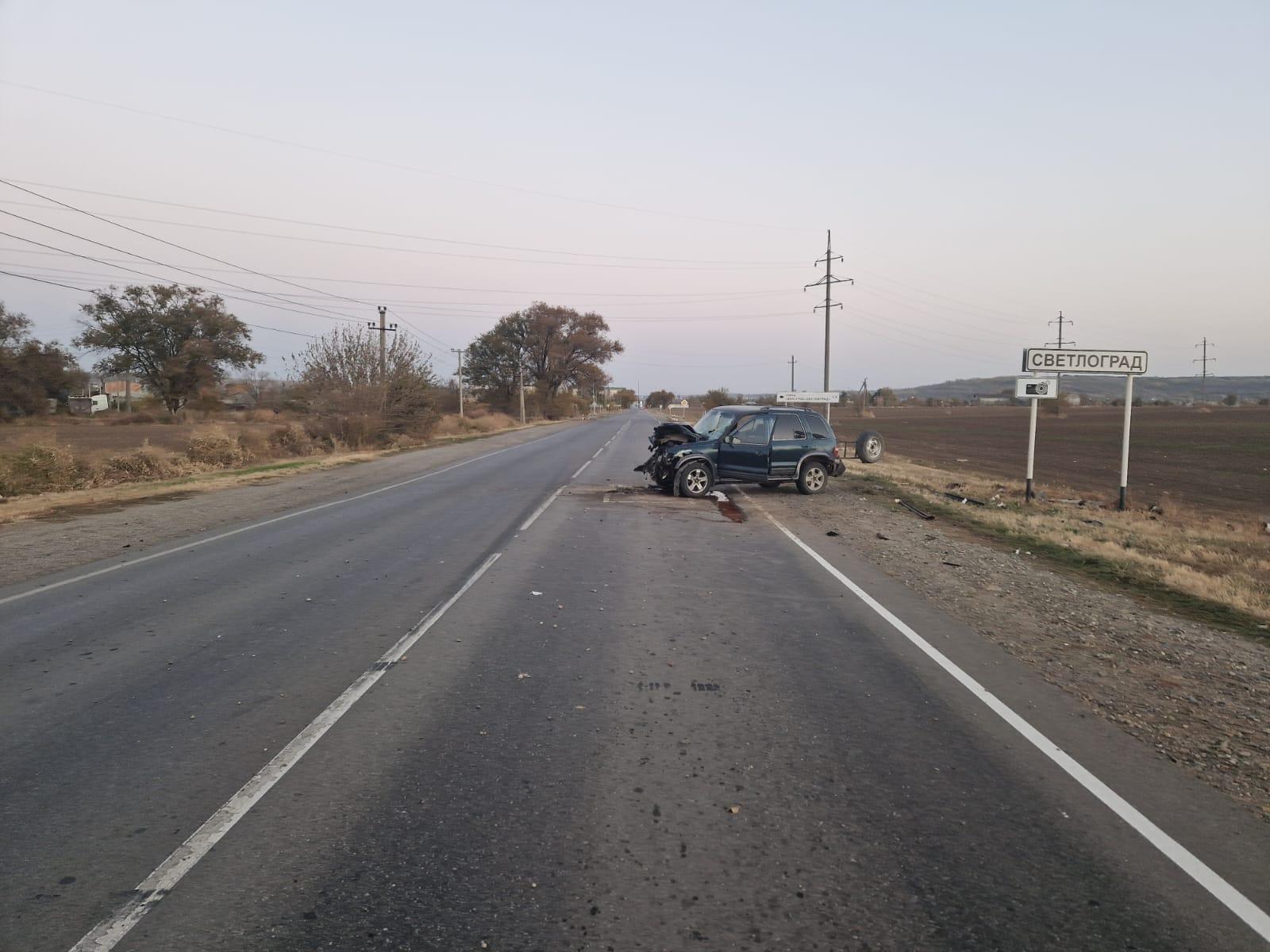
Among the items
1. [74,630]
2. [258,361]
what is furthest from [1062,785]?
[258,361]

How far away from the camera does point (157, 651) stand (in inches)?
254

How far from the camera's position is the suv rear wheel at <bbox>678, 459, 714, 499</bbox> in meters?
17.4

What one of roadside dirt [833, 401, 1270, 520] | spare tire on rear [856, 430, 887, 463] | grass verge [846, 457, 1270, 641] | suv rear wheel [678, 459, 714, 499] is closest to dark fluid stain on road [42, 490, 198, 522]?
suv rear wheel [678, 459, 714, 499]

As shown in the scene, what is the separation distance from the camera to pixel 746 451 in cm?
1780

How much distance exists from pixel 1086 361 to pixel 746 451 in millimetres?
6831

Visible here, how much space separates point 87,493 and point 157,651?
47.4 ft

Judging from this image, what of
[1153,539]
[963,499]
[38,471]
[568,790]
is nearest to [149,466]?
Result: [38,471]

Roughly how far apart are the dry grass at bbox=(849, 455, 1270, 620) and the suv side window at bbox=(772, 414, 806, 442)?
3248mm

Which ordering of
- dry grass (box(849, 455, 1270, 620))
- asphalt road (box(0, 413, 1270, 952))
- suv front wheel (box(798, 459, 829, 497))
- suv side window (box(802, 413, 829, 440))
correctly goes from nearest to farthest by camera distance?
1. asphalt road (box(0, 413, 1270, 952))
2. dry grass (box(849, 455, 1270, 620))
3. suv side window (box(802, 413, 829, 440))
4. suv front wheel (box(798, 459, 829, 497))

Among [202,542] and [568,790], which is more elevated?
[568,790]

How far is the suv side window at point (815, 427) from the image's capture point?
1833cm

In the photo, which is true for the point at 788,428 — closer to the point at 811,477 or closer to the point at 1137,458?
the point at 811,477

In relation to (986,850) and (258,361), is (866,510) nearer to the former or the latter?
(986,850)

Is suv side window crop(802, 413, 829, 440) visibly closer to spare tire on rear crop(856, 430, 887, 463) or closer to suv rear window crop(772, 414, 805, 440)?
suv rear window crop(772, 414, 805, 440)
